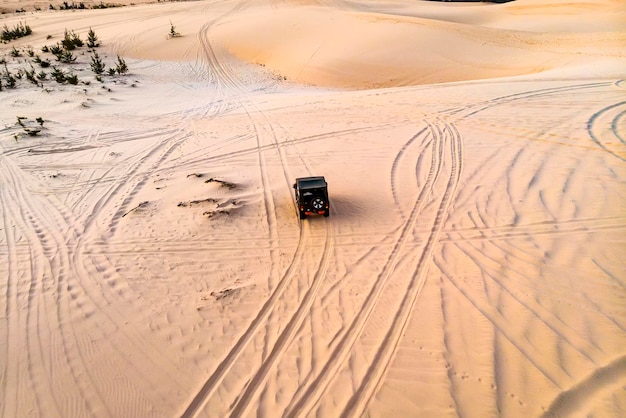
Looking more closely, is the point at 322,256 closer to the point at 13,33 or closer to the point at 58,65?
the point at 58,65

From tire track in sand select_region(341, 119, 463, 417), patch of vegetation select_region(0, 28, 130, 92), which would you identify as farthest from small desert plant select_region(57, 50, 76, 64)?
tire track in sand select_region(341, 119, 463, 417)

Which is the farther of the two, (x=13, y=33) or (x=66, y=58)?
(x=13, y=33)

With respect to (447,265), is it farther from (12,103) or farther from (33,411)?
(12,103)

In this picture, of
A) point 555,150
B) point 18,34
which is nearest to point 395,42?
point 555,150

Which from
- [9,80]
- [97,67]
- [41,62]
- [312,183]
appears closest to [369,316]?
[312,183]

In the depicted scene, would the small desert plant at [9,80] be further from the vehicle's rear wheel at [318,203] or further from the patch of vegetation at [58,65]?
the vehicle's rear wheel at [318,203]

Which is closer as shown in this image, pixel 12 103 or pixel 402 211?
pixel 402 211
